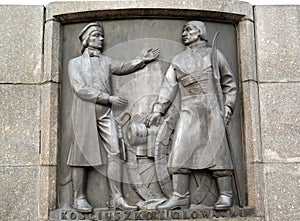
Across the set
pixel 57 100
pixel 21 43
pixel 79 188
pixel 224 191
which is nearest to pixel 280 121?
pixel 224 191

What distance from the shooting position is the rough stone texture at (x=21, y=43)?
5.10 metres

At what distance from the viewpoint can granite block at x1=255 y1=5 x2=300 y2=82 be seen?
5246 millimetres

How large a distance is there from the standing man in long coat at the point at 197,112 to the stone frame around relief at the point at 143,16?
0.24 m

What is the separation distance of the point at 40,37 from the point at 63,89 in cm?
79

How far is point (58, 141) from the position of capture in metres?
5.00

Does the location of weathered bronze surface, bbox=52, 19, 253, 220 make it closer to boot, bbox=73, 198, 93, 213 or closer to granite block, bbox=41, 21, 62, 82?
boot, bbox=73, 198, 93, 213

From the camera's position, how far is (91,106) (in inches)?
194

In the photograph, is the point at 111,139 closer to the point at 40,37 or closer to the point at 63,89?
the point at 63,89

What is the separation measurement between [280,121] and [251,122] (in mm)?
404

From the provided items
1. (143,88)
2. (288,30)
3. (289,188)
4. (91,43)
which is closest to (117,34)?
(91,43)

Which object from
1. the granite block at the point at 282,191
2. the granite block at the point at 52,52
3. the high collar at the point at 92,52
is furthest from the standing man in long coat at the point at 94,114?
the granite block at the point at 282,191

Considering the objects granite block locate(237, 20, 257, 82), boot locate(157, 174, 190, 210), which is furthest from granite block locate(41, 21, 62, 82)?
granite block locate(237, 20, 257, 82)

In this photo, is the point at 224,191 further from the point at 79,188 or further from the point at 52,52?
the point at 52,52

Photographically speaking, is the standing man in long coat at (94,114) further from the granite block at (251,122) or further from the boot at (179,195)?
the granite block at (251,122)
